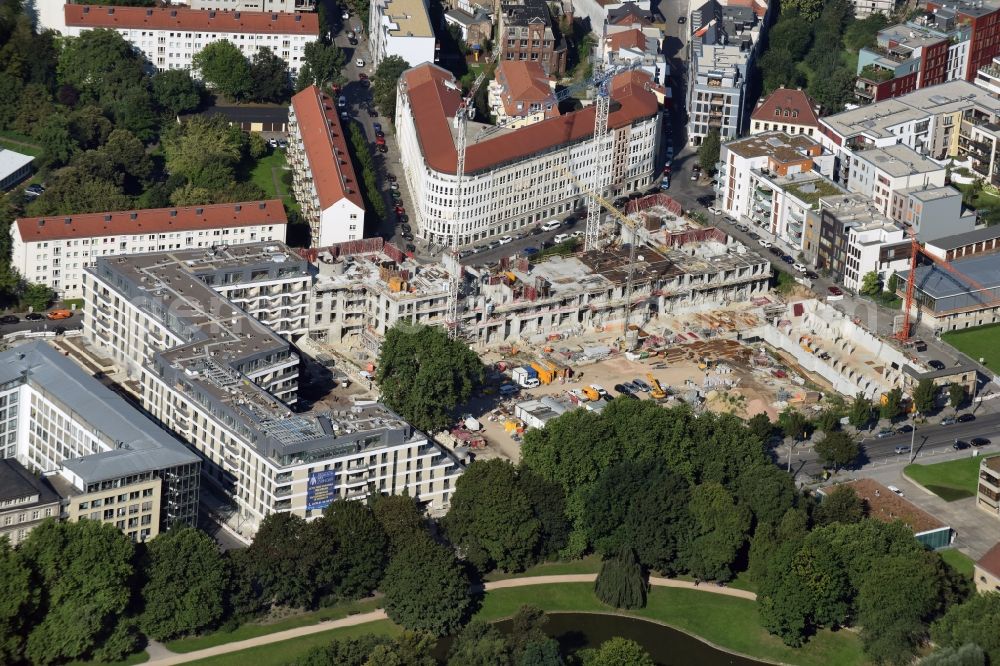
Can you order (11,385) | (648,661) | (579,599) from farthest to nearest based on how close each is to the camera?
(11,385), (579,599), (648,661)

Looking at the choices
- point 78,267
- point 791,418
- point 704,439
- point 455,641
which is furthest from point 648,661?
point 78,267

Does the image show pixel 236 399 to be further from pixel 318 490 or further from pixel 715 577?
pixel 715 577

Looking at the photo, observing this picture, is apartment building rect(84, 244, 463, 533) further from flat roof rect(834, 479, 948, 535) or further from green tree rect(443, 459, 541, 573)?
flat roof rect(834, 479, 948, 535)

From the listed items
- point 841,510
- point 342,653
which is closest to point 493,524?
point 342,653

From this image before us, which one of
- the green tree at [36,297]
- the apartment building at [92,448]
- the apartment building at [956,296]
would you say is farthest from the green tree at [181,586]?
the apartment building at [956,296]

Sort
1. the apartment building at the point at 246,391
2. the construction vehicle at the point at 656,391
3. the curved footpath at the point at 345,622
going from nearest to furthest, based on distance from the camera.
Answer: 1. the curved footpath at the point at 345,622
2. the apartment building at the point at 246,391
3. the construction vehicle at the point at 656,391

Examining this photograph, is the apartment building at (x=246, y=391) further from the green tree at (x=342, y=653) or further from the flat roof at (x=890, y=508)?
the flat roof at (x=890, y=508)
